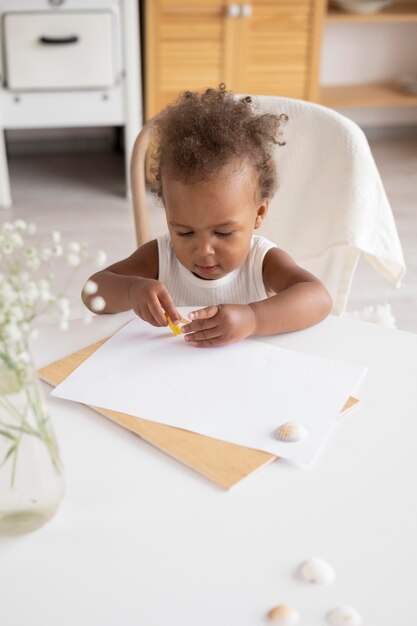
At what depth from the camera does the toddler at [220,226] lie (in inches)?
45.2

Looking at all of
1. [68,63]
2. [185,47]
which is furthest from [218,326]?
[185,47]

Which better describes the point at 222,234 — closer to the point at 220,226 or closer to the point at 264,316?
the point at 220,226

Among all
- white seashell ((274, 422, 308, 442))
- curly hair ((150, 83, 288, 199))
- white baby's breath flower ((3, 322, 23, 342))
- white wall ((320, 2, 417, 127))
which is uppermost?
white baby's breath flower ((3, 322, 23, 342))

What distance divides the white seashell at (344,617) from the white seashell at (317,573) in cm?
3

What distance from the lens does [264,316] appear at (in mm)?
1121

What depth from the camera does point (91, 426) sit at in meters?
0.93

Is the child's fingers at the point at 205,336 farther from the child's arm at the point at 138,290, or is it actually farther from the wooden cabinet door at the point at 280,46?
the wooden cabinet door at the point at 280,46

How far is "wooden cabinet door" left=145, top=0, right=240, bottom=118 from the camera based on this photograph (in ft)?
11.1

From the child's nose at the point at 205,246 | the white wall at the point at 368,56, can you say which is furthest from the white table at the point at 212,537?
the white wall at the point at 368,56

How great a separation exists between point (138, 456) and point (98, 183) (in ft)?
9.64

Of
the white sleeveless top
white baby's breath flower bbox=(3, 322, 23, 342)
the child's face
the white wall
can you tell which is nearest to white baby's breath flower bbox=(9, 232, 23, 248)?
white baby's breath flower bbox=(3, 322, 23, 342)

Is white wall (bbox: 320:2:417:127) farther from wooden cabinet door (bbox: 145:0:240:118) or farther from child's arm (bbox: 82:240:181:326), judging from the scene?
child's arm (bbox: 82:240:181:326)

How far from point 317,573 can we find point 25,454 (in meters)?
0.28

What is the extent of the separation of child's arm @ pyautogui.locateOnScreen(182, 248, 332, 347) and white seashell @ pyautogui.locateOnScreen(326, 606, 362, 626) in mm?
455
